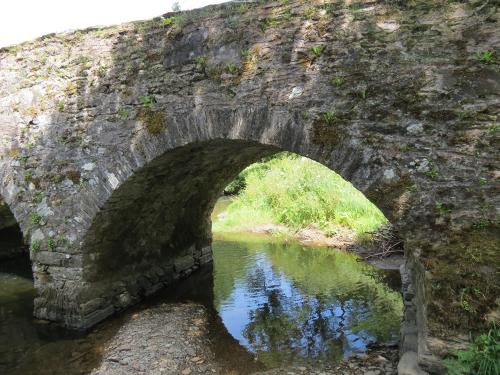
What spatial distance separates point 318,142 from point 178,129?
5.53 feet

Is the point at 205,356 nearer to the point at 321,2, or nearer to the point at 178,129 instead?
the point at 178,129

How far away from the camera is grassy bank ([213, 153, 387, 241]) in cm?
1055

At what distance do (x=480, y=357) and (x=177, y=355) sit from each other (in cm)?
320

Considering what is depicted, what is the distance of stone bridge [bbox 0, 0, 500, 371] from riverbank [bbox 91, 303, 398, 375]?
53cm

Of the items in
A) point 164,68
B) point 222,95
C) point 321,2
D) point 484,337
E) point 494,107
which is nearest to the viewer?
point 484,337

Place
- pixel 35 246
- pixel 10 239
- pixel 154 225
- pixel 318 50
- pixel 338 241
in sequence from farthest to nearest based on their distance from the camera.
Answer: pixel 10 239 → pixel 338 241 → pixel 154 225 → pixel 35 246 → pixel 318 50

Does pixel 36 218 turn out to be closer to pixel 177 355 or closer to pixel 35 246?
pixel 35 246

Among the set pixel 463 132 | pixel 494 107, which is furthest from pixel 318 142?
pixel 494 107

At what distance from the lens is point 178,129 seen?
462 centimetres

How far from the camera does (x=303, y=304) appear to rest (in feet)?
20.8

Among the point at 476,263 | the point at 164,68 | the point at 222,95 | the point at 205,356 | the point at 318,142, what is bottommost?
the point at 205,356

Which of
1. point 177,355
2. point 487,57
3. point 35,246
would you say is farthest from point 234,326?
point 487,57

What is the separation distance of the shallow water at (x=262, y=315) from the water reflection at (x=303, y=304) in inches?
0.5

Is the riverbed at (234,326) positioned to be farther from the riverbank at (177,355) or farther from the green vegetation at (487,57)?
the green vegetation at (487,57)
